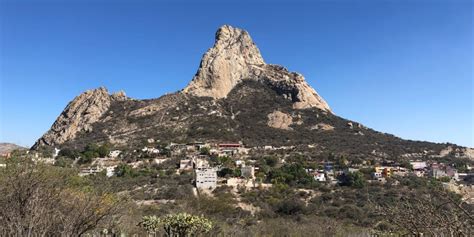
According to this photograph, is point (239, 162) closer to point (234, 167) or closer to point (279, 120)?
point (234, 167)

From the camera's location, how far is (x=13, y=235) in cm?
678

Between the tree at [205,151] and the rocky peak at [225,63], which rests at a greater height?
the rocky peak at [225,63]

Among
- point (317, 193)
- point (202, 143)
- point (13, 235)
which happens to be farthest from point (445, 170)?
point (13, 235)

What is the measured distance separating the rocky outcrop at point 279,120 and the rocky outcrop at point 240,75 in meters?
6.60

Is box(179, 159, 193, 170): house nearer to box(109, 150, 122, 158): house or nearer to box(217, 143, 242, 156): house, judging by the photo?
box(217, 143, 242, 156): house

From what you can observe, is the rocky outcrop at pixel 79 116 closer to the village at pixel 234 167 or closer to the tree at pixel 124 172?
the village at pixel 234 167

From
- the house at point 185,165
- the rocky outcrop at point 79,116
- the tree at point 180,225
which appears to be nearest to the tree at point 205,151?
the house at point 185,165

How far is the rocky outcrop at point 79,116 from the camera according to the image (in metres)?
75.3

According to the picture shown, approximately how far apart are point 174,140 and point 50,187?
58.6 m

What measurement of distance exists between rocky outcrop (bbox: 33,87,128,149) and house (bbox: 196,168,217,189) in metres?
39.7

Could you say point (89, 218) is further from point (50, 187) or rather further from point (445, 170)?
point (445, 170)

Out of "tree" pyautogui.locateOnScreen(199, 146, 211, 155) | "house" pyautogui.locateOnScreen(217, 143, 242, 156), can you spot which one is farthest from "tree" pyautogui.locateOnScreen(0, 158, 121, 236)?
"house" pyautogui.locateOnScreen(217, 143, 242, 156)

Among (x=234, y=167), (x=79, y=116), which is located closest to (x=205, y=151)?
(x=234, y=167)

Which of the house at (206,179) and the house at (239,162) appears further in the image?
the house at (239,162)
